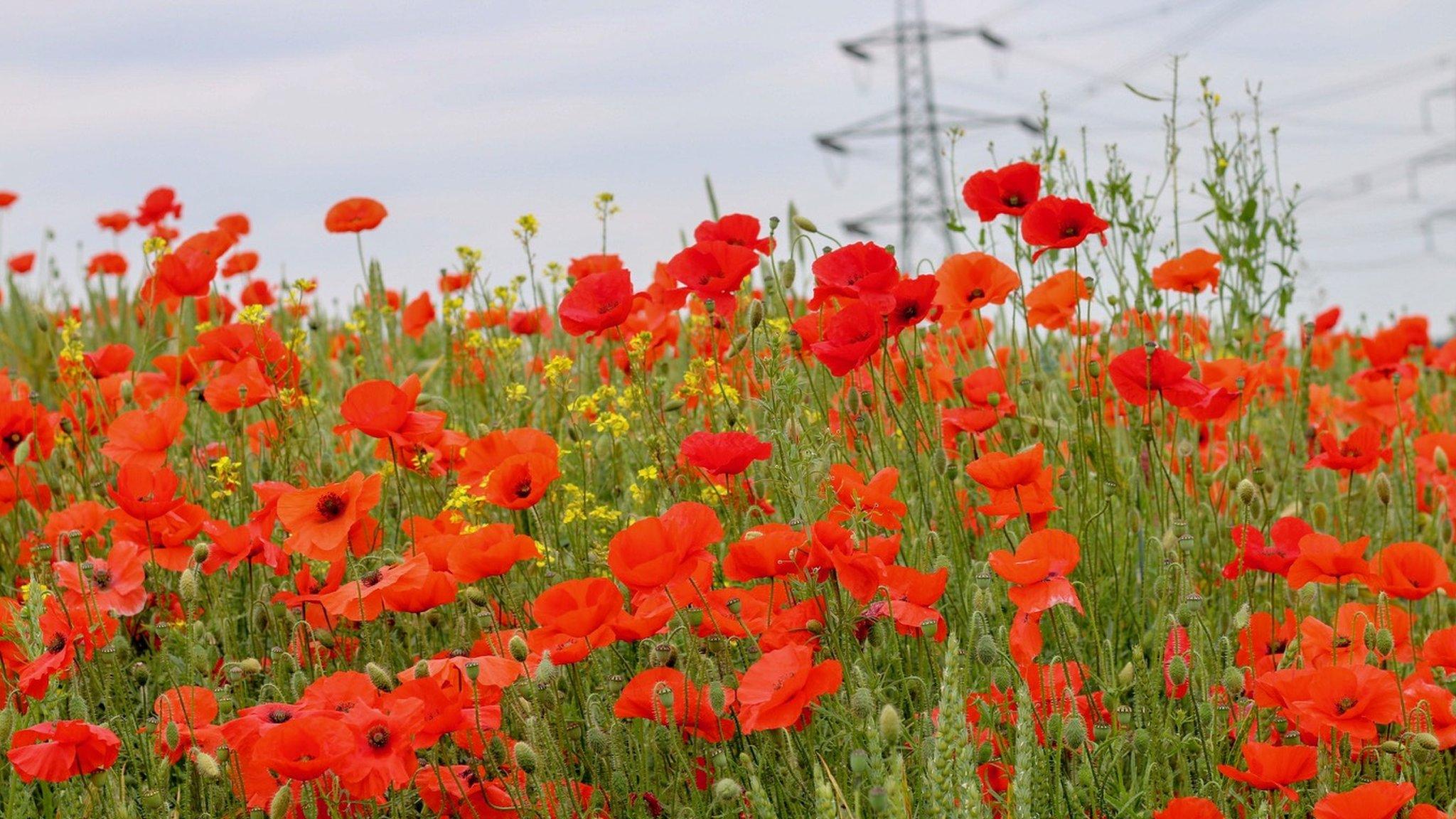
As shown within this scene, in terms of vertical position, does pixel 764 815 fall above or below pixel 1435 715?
above

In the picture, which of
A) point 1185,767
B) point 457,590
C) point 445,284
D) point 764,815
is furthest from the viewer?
point 445,284

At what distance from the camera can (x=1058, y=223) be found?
234 cm

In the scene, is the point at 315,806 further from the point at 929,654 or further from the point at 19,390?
the point at 19,390

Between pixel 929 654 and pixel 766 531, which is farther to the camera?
pixel 929 654

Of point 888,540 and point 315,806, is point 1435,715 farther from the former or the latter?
point 315,806

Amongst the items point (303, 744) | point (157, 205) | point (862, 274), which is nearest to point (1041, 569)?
point (862, 274)

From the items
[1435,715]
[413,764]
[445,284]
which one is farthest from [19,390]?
[1435,715]

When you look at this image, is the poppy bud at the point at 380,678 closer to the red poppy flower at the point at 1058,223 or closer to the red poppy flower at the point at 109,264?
the red poppy flower at the point at 1058,223

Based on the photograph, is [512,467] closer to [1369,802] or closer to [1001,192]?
[1001,192]

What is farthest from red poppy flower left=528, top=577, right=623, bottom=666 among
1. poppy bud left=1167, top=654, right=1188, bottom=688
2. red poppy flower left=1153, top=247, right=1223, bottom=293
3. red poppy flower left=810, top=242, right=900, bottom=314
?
red poppy flower left=1153, top=247, right=1223, bottom=293

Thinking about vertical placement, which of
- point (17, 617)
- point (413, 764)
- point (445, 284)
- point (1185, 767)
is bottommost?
point (1185, 767)

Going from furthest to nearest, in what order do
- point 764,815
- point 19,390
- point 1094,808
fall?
point 19,390
point 1094,808
point 764,815

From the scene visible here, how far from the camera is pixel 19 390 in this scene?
3.42 metres

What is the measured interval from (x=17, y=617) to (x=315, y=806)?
50 cm
